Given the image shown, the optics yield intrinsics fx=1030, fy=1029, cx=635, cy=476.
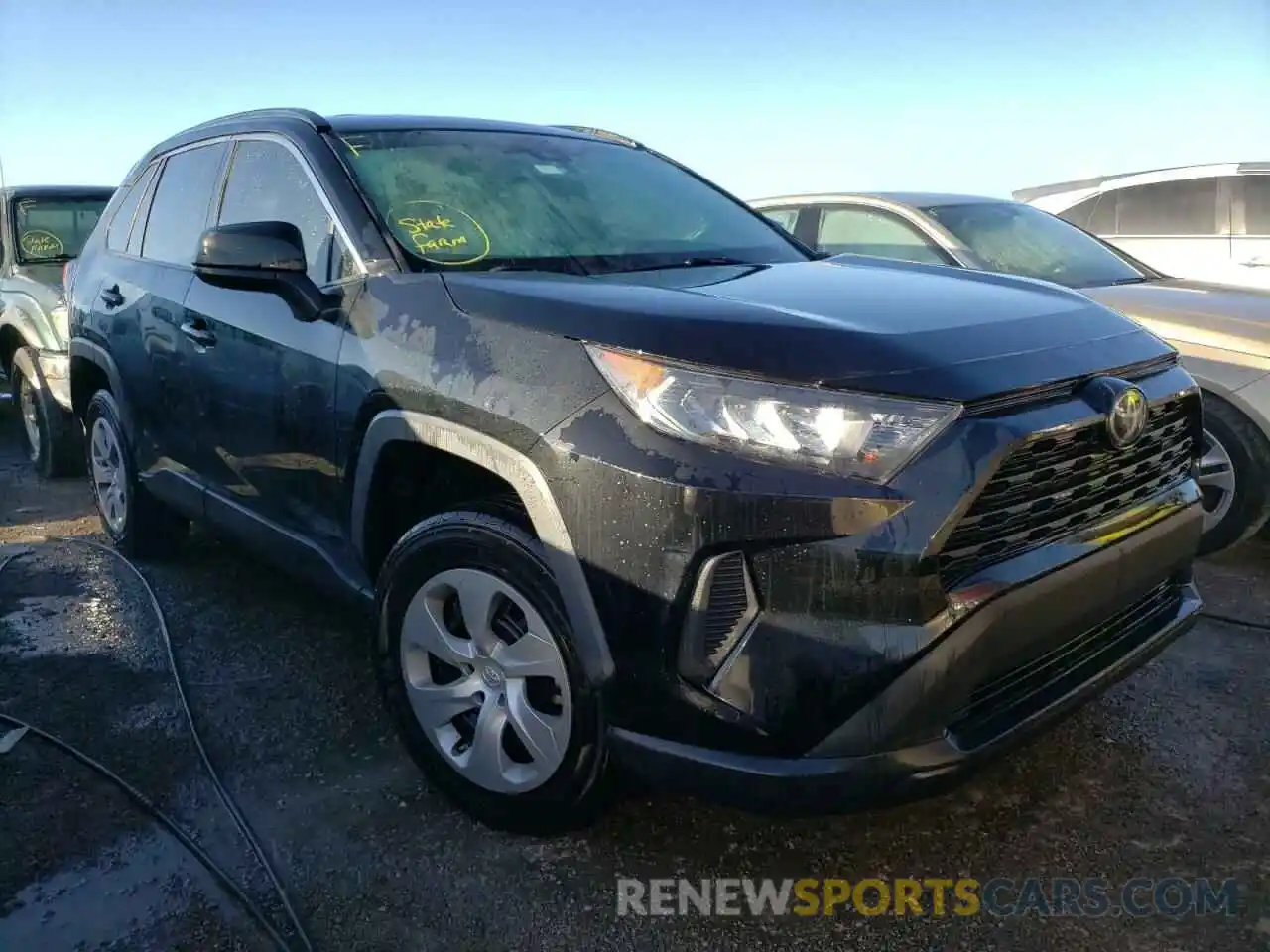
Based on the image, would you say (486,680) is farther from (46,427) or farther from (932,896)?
(46,427)

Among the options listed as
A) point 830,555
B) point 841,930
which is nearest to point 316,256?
point 830,555

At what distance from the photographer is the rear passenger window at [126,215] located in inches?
167

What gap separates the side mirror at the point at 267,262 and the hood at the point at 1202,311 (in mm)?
3357

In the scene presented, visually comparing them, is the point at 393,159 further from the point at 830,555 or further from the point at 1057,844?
the point at 1057,844

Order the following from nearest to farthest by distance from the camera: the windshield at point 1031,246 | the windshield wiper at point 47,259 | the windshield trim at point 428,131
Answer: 1. the windshield trim at point 428,131
2. the windshield at point 1031,246
3. the windshield wiper at point 47,259

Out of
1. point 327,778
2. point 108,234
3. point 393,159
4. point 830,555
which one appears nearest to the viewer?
point 830,555

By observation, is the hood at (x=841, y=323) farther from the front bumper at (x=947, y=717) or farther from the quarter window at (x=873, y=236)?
the quarter window at (x=873, y=236)

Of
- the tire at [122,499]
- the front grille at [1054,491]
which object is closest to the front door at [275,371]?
the tire at [122,499]

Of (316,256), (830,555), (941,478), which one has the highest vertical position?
(316,256)

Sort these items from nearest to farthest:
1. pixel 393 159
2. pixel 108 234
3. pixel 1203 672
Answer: pixel 393 159, pixel 1203 672, pixel 108 234

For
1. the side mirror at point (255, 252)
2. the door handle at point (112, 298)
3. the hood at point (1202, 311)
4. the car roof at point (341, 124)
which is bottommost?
the hood at point (1202, 311)

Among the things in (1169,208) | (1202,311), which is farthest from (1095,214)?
(1202,311)

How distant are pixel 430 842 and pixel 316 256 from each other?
159 cm

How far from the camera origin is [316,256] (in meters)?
2.87
